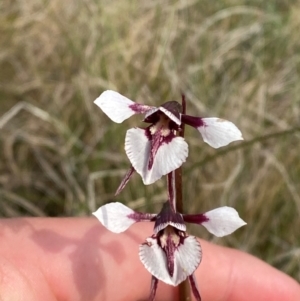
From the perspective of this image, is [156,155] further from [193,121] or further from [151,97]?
[151,97]

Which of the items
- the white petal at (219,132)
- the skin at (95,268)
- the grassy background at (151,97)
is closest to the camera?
the white petal at (219,132)

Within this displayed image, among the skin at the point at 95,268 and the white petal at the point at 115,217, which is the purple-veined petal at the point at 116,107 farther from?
the skin at the point at 95,268

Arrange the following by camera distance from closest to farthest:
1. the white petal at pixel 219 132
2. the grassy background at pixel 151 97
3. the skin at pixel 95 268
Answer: the white petal at pixel 219 132 → the skin at pixel 95 268 → the grassy background at pixel 151 97

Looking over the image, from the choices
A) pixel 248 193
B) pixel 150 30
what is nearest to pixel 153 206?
pixel 248 193

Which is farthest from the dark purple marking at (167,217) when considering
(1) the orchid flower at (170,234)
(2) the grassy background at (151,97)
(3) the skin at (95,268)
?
(2) the grassy background at (151,97)

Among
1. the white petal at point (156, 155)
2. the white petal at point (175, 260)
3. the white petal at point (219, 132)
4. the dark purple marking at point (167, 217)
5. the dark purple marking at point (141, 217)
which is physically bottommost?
the white petal at point (175, 260)

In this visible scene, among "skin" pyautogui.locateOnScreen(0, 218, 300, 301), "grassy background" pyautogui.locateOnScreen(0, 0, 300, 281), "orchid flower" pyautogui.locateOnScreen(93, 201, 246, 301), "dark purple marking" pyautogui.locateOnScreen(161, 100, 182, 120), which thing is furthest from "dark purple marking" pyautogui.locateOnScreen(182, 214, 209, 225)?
"grassy background" pyautogui.locateOnScreen(0, 0, 300, 281)

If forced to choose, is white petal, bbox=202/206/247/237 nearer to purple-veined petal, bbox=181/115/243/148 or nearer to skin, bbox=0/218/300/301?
purple-veined petal, bbox=181/115/243/148

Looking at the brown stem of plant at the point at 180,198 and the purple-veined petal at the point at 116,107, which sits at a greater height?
the purple-veined petal at the point at 116,107

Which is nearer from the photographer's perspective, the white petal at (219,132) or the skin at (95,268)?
the white petal at (219,132)
